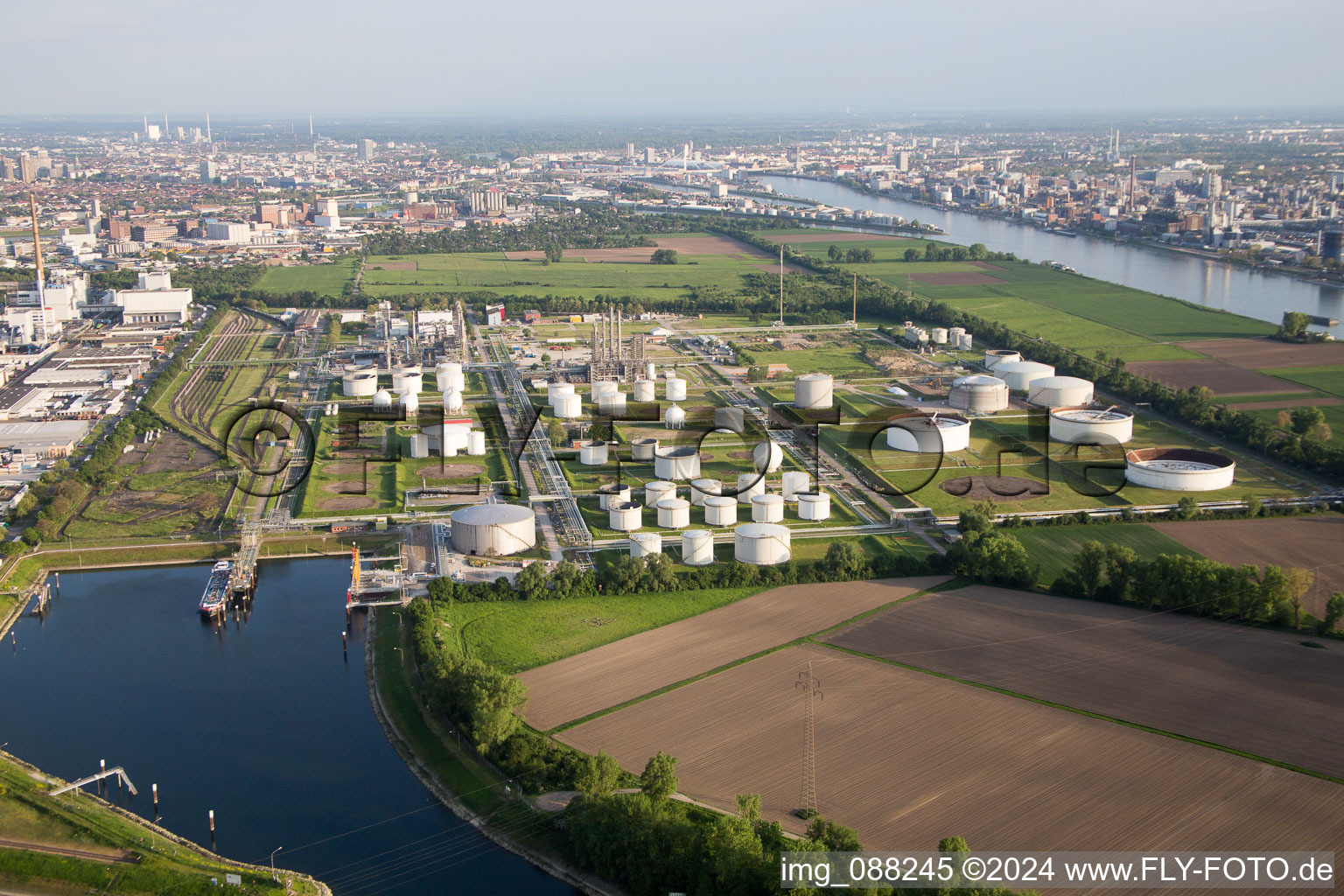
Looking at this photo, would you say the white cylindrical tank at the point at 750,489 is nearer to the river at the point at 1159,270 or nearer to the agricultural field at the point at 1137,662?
the agricultural field at the point at 1137,662

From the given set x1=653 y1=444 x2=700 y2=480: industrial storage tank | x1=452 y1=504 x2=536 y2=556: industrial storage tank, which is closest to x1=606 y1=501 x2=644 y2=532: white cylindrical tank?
x1=452 y1=504 x2=536 y2=556: industrial storage tank

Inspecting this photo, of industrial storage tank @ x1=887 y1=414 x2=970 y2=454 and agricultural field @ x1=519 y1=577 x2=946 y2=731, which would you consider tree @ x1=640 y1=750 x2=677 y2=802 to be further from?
industrial storage tank @ x1=887 y1=414 x2=970 y2=454

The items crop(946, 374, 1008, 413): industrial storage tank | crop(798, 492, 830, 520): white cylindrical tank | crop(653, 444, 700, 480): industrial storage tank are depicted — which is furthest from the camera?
crop(946, 374, 1008, 413): industrial storage tank

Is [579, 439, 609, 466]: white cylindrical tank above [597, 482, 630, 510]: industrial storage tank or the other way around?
above

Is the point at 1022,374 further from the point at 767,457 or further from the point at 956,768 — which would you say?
the point at 956,768

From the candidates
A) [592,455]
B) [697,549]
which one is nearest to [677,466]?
[592,455]

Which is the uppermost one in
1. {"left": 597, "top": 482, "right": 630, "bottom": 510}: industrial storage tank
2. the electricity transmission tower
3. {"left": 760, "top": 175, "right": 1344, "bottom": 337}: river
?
{"left": 760, "top": 175, "right": 1344, "bottom": 337}: river
